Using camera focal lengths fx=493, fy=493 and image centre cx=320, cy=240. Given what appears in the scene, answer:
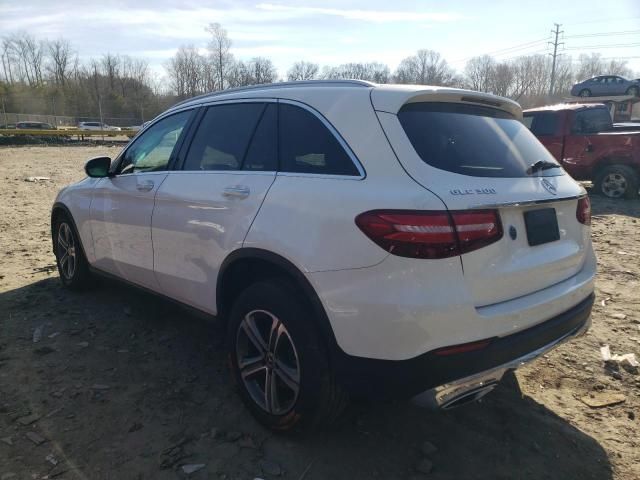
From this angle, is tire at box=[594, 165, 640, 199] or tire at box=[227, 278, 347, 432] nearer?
tire at box=[227, 278, 347, 432]

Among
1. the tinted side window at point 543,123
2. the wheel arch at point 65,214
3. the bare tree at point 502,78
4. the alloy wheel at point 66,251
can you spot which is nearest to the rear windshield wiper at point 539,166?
the wheel arch at point 65,214

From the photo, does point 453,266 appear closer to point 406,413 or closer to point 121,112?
point 406,413

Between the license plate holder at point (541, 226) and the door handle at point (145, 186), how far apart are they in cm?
248

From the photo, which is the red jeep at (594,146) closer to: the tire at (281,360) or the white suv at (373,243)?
the white suv at (373,243)

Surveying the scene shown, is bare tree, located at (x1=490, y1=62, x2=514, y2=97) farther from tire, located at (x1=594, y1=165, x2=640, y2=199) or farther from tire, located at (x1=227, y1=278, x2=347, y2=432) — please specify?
tire, located at (x1=227, y1=278, x2=347, y2=432)

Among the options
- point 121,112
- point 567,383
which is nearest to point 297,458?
point 567,383

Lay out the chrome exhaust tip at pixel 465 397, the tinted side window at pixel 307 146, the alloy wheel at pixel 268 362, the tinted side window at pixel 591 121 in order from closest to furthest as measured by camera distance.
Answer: the chrome exhaust tip at pixel 465 397 < the tinted side window at pixel 307 146 < the alloy wheel at pixel 268 362 < the tinted side window at pixel 591 121

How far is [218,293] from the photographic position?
9.53 feet

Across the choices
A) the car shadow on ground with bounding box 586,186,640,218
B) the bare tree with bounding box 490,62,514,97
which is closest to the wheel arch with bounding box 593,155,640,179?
the car shadow on ground with bounding box 586,186,640,218

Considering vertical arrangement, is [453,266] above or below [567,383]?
above

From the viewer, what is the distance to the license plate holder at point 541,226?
230 cm

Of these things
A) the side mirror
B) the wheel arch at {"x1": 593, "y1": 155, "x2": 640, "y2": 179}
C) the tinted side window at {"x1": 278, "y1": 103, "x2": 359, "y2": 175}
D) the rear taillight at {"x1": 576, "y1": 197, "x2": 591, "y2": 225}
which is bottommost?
the wheel arch at {"x1": 593, "y1": 155, "x2": 640, "y2": 179}

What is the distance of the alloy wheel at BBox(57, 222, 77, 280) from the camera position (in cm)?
480

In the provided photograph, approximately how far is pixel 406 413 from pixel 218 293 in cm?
132
